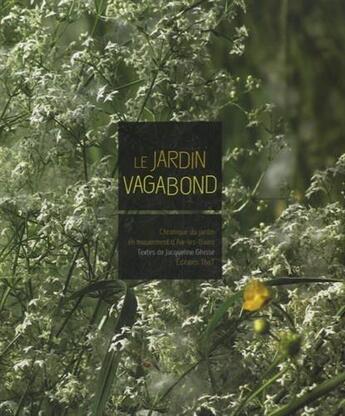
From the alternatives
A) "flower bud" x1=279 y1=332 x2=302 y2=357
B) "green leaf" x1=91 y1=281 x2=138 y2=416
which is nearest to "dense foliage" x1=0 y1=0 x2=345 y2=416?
"green leaf" x1=91 y1=281 x2=138 y2=416

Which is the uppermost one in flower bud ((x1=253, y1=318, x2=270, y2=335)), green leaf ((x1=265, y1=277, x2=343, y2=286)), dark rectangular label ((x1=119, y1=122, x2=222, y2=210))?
dark rectangular label ((x1=119, y1=122, x2=222, y2=210))

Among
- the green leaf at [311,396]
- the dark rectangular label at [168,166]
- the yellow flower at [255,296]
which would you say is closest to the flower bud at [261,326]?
the yellow flower at [255,296]

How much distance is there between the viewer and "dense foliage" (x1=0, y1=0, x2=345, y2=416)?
5.34ft

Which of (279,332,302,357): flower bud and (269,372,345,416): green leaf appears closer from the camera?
(279,332,302,357): flower bud

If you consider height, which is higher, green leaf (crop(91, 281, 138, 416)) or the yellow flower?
the yellow flower

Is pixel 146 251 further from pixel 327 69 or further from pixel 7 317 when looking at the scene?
pixel 327 69

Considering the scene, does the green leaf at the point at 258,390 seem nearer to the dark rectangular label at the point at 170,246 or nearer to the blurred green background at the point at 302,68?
the dark rectangular label at the point at 170,246

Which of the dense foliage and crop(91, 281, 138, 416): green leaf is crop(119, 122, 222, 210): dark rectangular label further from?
crop(91, 281, 138, 416): green leaf

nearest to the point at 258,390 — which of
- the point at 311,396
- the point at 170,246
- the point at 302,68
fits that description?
the point at 311,396

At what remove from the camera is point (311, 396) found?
1.56 metres

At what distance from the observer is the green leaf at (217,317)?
1.59 m

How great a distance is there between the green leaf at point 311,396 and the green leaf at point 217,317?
0.60ft

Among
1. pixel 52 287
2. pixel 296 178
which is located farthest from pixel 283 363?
pixel 52 287

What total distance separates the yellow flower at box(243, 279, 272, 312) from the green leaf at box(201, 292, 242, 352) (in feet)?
0.05
